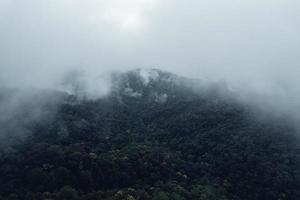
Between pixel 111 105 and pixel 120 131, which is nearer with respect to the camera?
pixel 120 131

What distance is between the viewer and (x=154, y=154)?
150 meters

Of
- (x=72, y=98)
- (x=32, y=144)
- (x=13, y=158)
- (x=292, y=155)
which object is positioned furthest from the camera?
(x=72, y=98)

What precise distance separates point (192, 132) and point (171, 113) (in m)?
17.6

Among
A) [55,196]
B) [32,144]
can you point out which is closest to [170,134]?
[32,144]

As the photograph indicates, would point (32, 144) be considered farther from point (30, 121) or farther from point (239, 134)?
point (239, 134)

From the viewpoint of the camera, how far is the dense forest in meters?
132

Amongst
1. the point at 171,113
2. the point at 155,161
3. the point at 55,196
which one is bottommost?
the point at 55,196

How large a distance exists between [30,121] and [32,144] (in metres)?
17.4

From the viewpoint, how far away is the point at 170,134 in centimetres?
17275

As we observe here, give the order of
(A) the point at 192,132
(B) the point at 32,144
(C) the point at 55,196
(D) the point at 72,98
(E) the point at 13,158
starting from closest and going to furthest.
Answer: (C) the point at 55,196, (E) the point at 13,158, (B) the point at 32,144, (A) the point at 192,132, (D) the point at 72,98

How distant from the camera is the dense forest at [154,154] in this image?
434 ft

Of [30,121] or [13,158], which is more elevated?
[30,121]

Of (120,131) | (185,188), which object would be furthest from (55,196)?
(120,131)

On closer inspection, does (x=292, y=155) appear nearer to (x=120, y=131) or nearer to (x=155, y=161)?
(x=155, y=161)
